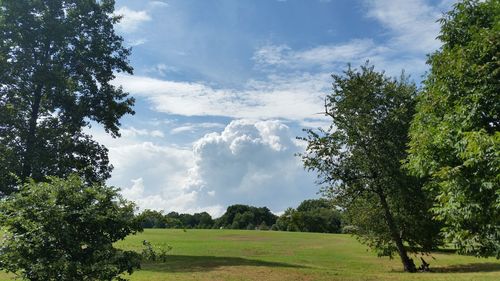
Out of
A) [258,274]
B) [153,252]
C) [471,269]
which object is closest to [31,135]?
[258,274]

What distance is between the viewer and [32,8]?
33375mm

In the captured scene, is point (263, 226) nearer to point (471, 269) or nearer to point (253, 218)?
point (253, 218)

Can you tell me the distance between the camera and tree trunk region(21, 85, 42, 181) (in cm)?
3086

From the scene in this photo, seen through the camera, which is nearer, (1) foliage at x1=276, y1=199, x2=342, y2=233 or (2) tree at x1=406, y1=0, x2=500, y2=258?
(2) tree at x1=406, y1=0, x2=500, y2=258

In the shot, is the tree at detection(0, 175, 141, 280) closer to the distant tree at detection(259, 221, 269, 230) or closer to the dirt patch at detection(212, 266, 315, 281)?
the dirt patch at detection(212, 266, 315, 281)

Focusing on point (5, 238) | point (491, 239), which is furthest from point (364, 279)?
point (5, 238)

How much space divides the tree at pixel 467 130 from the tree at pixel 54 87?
22.6 meters

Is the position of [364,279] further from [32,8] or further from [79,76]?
[32,8]

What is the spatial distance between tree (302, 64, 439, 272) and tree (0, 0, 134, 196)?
56.8ft

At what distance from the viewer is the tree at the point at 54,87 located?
1246 inches

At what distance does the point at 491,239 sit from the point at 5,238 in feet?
52.7

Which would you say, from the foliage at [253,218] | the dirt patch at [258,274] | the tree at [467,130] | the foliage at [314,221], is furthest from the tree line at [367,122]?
the foliage at [253,218]

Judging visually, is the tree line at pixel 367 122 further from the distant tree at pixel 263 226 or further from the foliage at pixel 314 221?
the distant tree at pixel 263 226

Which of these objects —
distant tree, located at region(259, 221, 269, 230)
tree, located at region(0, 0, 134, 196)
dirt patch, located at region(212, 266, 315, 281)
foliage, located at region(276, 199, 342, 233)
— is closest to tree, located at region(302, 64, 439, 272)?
dirt patch, located at region(212, 266, 315, 281)
